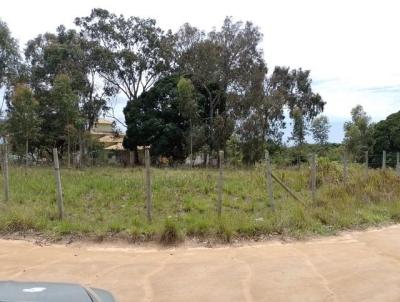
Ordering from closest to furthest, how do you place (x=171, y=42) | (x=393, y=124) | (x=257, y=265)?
1. (x=257, y=265)
2. (x=171, y=42)
3. (x=393, y=124)

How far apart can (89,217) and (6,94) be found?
32.5 meters

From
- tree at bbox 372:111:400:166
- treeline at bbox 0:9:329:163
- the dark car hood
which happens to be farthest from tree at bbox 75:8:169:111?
the dark car hood

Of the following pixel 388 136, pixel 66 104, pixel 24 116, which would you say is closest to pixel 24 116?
pixel 24 116

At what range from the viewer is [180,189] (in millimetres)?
14398

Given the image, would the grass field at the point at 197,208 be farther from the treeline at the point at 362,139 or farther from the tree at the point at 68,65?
the tree at the point at 68,65

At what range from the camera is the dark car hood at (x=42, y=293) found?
2354 mm

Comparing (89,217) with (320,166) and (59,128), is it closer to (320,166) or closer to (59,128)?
(320,166)

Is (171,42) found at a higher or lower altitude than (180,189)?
higher

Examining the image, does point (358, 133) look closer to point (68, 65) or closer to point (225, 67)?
point (225, 67)

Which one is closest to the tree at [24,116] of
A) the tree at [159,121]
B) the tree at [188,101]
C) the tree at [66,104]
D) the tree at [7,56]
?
the tree at [66,104]

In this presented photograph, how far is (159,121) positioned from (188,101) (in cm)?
383

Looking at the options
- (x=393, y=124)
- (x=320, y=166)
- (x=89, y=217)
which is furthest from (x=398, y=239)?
(x=393, y=124)

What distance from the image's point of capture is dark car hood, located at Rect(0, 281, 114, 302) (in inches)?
92.7

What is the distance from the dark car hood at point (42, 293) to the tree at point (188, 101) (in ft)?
110
